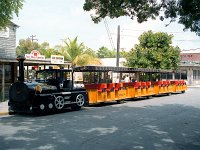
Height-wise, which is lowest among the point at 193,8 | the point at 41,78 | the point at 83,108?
the point at 83,108

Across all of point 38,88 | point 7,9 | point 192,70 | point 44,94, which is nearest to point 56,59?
point 7,9

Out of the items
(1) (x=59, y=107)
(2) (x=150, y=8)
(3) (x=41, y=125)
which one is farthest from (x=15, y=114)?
(2) (x=150, y=8)

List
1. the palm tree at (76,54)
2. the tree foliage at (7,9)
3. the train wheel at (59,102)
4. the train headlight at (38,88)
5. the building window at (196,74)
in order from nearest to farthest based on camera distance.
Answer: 1. the train headlight at (38,88)
2. the train wheel at (59,102)
3. the tree foliage at (7,9)
4. the palm tree at (76,54)
5. the building window at (196,74)

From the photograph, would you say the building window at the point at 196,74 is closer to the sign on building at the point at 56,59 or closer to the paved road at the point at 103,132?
the sign on building at the point at 56,59

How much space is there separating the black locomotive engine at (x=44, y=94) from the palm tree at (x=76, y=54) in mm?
24573

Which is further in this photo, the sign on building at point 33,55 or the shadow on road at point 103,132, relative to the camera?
the sign on building at point 33,55

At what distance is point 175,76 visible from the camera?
2133 inches

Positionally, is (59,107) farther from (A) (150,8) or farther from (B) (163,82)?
(B) (163,82)

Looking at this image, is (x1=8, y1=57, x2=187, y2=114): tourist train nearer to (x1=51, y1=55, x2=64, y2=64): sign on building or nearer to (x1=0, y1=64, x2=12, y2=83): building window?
(x1=51, y1=55, x2=64, y2=64): sign on building

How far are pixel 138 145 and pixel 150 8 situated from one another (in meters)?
5.00

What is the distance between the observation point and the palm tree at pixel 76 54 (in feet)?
137

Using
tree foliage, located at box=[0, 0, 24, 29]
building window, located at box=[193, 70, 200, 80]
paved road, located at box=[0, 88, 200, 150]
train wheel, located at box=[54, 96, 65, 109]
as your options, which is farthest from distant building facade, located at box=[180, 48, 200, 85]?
paved road, located at box=[0, 88, 200, 150]

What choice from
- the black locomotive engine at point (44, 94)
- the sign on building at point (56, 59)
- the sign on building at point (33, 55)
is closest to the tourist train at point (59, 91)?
the black locomotive engine at point (44, 94)

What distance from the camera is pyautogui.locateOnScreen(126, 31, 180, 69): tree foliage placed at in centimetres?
4262
